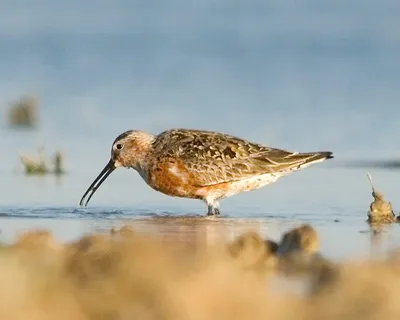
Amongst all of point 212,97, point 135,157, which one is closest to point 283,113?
point 212,97

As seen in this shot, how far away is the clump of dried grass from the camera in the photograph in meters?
5.87

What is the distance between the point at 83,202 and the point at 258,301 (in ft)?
19.3

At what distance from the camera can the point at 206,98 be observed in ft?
59.2

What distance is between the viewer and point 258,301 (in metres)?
6.07

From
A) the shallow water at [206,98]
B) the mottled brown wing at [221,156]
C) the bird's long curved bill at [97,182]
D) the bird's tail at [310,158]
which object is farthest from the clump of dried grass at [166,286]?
the bird's tail at [310,158]

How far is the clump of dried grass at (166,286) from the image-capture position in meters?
5.87

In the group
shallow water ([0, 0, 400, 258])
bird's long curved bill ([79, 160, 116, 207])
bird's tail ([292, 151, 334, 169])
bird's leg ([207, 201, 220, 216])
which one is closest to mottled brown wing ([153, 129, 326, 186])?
bird's tail ([292, 151, 334, 169])

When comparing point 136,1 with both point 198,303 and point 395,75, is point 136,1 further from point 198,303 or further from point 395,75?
point 198,303

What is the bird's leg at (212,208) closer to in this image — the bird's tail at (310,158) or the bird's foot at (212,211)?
the bird's foot at (212,211)

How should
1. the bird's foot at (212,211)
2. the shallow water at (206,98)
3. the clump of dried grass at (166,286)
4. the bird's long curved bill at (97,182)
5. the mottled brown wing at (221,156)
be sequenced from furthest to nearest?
1. the bird's long curved bill at (97,182)
2. the mottled brown wing at (221,156)
3. the bird's foot at (212,211)
4. the shallow water at (206,98)
5. the clump of dried grass at (166,286)

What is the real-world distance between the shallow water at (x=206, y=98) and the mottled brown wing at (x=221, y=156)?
1.05 feet

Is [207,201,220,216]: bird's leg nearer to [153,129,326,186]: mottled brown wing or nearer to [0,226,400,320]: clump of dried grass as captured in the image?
[153,129,326,186]: mottled brown wing

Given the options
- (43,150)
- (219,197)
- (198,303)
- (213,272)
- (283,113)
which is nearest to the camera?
(198,303)

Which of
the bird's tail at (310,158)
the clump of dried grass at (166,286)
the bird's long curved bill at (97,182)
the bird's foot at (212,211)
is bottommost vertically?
the clump of dried grass at (166,286)
